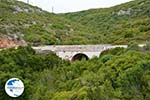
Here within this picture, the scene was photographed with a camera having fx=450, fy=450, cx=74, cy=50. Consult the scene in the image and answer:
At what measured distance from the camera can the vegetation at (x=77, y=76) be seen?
72.9 ft

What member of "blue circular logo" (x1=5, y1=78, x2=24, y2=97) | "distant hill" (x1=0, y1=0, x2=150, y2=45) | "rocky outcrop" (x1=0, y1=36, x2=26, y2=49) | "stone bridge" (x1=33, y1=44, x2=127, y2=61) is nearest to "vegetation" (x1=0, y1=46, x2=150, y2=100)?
"stone bridge" (x1=33, y1=44, x2=127, y2=61)

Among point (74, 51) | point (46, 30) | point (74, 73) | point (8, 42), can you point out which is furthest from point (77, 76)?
point (46, 30)

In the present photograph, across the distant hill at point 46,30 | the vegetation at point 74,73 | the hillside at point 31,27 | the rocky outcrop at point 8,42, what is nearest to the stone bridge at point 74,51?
the vegetation at point 74,73

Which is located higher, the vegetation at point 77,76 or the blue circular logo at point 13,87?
the blue circular logo at point 13,87

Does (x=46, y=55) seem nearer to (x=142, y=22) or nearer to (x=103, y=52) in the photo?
(x=103, y=52)

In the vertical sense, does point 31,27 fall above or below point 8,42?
above

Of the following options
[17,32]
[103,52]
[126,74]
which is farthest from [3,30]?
[126,74]

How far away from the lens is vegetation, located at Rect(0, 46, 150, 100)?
22219 mm

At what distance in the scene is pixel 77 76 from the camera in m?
31.5

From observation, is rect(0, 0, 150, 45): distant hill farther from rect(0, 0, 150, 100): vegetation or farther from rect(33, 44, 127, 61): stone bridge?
rect(33, 44, 127, 61): stone bridge

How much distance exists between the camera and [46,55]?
3959 centimetres

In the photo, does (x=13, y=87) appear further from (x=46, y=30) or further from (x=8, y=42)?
(x=46, y=30)

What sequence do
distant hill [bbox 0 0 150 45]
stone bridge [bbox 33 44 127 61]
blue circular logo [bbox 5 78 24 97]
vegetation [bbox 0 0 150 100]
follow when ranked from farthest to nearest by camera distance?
distant hill [bbox 0 0 150 45] → stone bridge [bbox 33 44 127 61] → vegetation [bbox 0 0 150 100] → blue circular logo [bbox 5 78 24 97]

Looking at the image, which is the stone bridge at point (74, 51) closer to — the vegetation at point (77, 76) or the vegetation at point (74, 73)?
the vegetation at point (74, 73)
